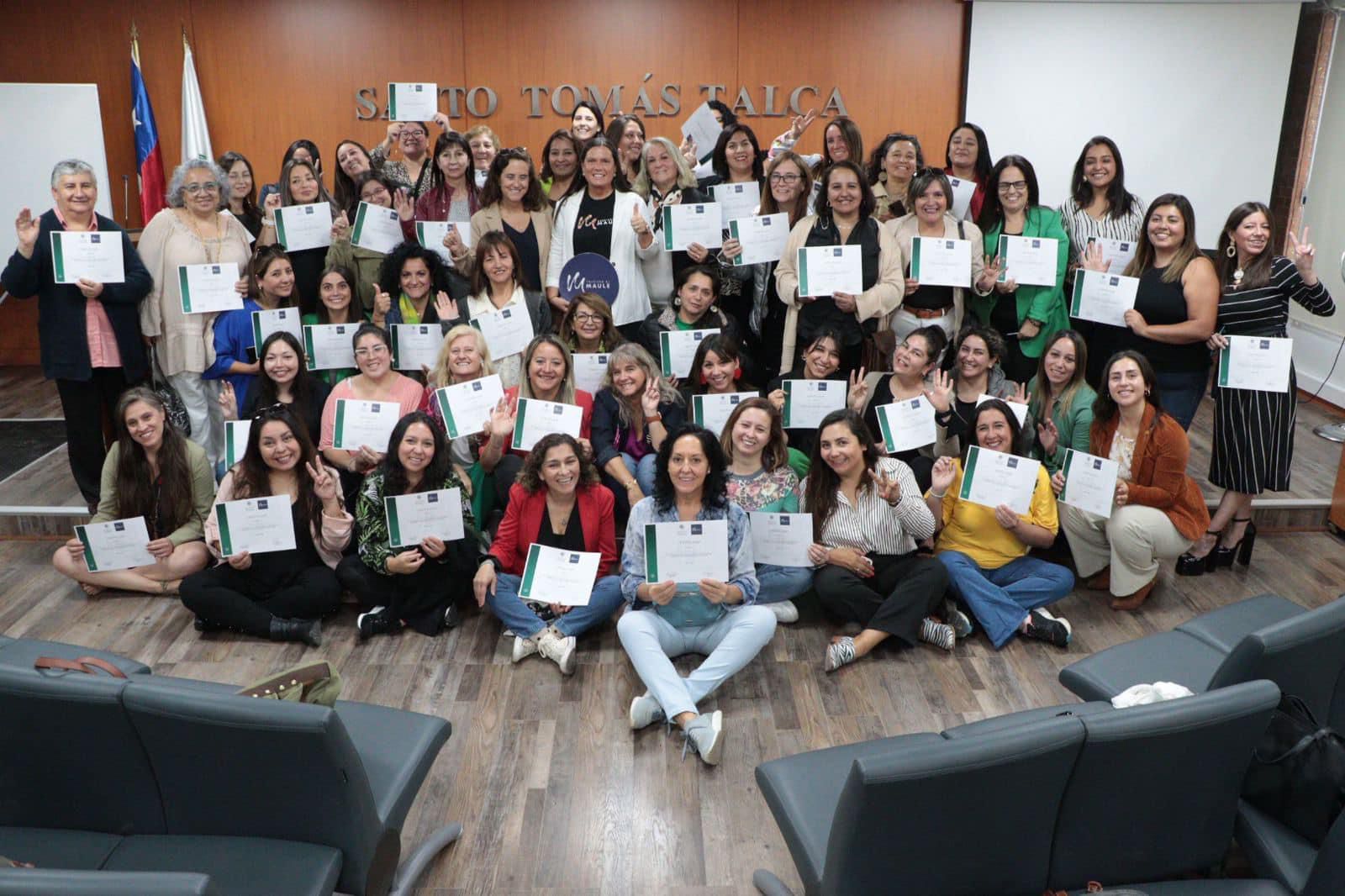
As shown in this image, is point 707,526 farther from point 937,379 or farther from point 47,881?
point 47,881

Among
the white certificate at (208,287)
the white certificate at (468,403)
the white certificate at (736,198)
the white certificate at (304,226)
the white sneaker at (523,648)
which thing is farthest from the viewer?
the white certificate at (736,198)

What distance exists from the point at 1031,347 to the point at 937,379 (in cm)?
71

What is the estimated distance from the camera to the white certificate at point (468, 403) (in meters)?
4.71

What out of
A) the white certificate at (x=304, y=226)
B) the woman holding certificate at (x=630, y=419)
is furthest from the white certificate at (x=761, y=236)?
the white certificate at (x=304, y=226)

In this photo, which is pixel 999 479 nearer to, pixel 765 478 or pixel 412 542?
pixel 765 478

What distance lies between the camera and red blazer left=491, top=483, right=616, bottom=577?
4.33 m

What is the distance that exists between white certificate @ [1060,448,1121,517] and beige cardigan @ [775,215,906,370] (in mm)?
1065

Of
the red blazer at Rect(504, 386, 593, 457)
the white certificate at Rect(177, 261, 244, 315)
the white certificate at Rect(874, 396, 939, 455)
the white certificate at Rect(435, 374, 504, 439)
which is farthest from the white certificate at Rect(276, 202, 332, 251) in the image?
the white certificate at Rect(874, 396, 939, 455)

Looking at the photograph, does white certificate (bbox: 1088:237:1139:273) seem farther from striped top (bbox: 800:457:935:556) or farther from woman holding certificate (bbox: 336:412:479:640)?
woman holding certificate (bbox: 336:412:479:640)

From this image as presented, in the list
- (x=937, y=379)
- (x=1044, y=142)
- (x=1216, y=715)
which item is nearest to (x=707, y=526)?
(x=937, y=379)

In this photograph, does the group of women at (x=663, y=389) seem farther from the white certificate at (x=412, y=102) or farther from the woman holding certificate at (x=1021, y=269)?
the white certificate at (x=412, y=102)

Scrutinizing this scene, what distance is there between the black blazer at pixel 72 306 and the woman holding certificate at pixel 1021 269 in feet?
12.7

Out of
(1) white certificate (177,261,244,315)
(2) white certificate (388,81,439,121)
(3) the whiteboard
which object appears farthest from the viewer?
(3) the whiteboard

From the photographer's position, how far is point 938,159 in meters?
8.11
